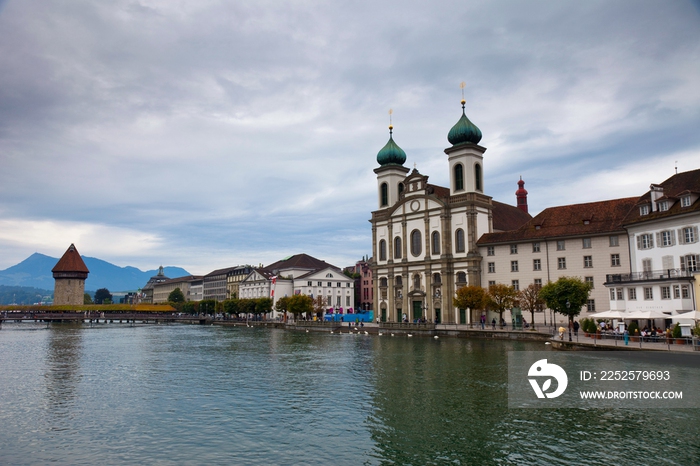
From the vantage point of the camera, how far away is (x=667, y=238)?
154ft

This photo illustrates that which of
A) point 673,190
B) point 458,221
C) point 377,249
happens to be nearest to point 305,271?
point 377,249

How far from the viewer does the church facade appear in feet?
244

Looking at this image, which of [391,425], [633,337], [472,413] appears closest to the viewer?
[391,425]

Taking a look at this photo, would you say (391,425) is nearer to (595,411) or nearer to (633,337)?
(595,411)

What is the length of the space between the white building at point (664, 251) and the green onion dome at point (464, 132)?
29.0 m

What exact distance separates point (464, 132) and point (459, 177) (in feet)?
20.7

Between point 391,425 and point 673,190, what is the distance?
4183 cm

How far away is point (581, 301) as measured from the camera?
165 feet

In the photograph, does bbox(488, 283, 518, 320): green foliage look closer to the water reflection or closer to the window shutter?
the window shutter

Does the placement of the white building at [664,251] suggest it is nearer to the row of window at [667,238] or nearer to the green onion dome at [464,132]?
the row of window at [667,238]

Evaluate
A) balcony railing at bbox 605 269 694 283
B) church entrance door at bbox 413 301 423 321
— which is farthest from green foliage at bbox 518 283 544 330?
church entrance door at bbox 413 301 423 321

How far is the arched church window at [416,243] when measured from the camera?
7962 centimetres

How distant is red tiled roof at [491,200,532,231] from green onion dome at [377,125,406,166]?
1606 cm

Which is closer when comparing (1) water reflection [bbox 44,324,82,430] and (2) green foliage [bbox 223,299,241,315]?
(1) water reflection [bbox 44,324,82,430]
